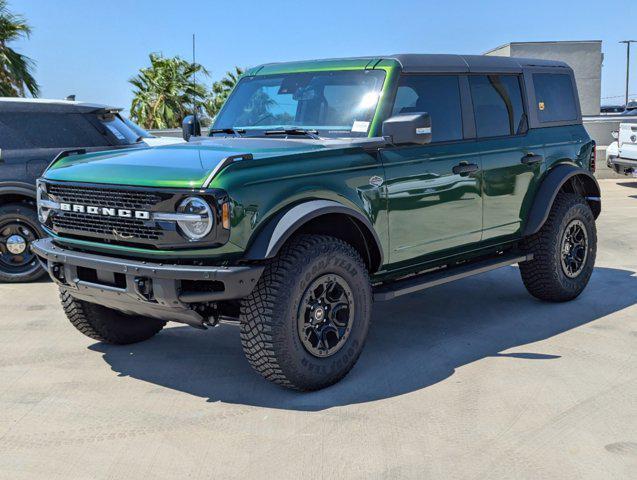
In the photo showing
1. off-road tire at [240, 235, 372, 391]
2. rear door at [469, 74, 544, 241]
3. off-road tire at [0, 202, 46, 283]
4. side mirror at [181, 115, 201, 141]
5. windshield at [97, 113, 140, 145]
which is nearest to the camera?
off-road tire at [240, 235, 372, 391]

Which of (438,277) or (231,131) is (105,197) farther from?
(438,277)

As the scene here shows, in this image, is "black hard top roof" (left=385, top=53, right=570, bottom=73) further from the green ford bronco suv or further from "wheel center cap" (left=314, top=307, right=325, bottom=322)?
"wheel center cap" (left=314, top=307, right=325, bottom=322)

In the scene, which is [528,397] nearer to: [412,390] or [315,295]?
[412,390]

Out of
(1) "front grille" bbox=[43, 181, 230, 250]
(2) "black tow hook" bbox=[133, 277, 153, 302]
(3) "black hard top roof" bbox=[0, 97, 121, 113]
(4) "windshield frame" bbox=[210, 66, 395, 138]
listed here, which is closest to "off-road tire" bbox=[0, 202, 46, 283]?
(3) "black hard top roof" bbox=[0, 97, 121, 113]

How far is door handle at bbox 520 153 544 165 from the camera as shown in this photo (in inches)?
254

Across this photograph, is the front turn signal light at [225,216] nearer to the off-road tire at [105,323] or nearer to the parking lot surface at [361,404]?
the parking lot surface at [361,404]

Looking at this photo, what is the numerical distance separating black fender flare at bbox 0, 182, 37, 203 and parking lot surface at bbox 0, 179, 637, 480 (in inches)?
66.9

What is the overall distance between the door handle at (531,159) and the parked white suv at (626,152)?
345 inches

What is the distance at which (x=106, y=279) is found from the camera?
185 inches

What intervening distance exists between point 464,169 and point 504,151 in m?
0.60

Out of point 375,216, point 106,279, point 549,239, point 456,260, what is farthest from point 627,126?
point 106,279

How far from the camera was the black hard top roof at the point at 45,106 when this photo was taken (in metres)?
8.31

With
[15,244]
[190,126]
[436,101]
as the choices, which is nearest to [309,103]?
[436,101]

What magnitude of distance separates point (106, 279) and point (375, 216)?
1.67 meters
